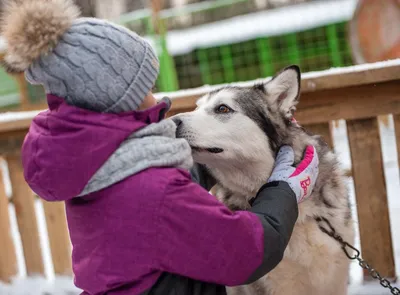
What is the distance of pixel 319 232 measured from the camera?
1.95 m

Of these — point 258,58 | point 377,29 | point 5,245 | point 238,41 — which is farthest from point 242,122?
point 238,41

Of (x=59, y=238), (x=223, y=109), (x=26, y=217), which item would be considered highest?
(x=223, y=109)

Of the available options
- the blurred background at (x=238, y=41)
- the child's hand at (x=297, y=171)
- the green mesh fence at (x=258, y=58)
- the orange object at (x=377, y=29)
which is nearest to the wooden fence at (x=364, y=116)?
the child's hand at (x=297, y=171)

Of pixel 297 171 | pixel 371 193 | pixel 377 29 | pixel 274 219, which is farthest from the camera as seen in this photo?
pixel 377 29

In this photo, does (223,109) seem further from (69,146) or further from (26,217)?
(26,217)

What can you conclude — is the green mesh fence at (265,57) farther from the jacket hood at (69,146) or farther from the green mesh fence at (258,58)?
the jacket hood at (69,146)

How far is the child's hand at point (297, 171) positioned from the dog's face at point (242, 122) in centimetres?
7

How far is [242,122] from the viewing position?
1908 millimetres

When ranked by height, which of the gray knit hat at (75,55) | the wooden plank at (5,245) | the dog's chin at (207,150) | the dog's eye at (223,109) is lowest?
the wooden plank at (5,245)

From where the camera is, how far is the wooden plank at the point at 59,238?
328 centimetres

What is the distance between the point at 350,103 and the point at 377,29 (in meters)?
4.79

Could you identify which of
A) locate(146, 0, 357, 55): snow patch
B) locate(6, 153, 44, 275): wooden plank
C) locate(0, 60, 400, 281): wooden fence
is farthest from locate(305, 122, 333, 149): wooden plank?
locate(146, 0, 357, 55): snow patch

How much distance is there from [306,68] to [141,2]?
7.78m

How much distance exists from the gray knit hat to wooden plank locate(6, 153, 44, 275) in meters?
2.18
